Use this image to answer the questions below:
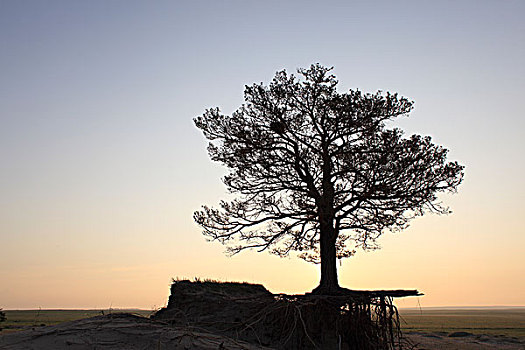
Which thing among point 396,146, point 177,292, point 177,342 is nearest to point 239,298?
point 177,292

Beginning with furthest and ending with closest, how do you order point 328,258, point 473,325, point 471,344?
point 473,325 → point 471,344 → point 328,258

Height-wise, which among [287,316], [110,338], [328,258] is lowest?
[110,338]

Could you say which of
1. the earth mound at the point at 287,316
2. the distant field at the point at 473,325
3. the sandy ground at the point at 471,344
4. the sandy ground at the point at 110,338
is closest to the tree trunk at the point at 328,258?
the earth mound at the point at 287,316

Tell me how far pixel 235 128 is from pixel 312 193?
371 centimetres

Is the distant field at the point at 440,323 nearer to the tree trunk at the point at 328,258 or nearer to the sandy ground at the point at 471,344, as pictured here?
the sandy ground at the point at 471,344

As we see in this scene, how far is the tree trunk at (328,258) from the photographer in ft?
53.3

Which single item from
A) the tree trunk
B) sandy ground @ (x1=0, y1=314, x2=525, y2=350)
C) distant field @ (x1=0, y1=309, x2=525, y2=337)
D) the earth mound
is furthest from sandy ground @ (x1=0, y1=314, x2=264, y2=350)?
the tree trunk

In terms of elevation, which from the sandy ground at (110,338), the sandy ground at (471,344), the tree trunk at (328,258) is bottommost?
the sandy ground at (471,344)

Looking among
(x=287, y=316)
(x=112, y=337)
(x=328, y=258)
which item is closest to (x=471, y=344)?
(x=328, y=258)

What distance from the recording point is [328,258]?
16.5 metres

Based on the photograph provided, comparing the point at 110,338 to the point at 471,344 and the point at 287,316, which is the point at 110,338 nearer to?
the point at 287,316

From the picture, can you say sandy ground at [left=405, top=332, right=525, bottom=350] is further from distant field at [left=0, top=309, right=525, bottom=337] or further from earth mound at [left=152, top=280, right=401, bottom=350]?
earth mound at [left=152, top=280, right=401, bottom=350]

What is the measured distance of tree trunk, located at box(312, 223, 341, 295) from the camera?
53.3ft

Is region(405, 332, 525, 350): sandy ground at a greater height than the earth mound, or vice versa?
the earth mound
